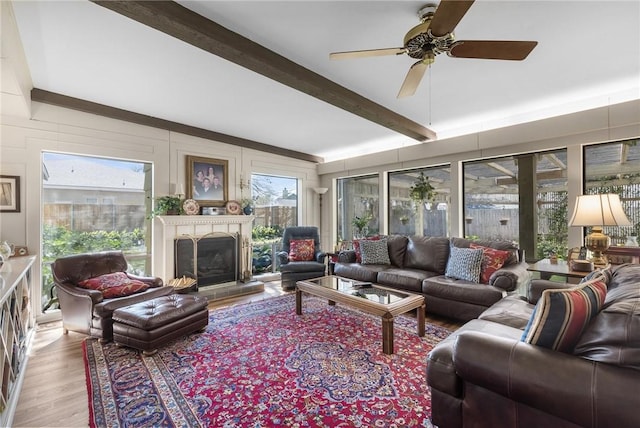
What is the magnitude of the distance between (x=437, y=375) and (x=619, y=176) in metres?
3.64

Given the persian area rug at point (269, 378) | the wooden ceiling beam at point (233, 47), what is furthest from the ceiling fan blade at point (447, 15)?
the persian area rug at point (269, 378)

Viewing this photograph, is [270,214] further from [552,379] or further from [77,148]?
[552,379]

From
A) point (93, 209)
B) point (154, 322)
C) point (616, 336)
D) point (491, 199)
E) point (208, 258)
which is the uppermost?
point (491, 199)

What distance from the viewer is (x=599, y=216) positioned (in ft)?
8.48

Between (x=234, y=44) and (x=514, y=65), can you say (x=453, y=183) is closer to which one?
(x=514, y=65)

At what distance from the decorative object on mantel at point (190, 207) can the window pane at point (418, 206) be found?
3.47 meters

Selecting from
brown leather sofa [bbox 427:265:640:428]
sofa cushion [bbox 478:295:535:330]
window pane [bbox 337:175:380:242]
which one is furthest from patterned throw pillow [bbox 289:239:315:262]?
brown leather sofa [bbox 427:265:640:428]

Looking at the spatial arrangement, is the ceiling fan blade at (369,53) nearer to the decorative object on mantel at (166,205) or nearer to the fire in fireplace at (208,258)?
the decorative object on mantel at (166,205)

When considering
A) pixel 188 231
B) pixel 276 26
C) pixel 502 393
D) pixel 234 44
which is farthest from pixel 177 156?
pixel 502 393

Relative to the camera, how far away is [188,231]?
14.8 feet

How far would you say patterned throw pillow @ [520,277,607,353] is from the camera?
1273mm

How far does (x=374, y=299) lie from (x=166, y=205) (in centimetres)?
323

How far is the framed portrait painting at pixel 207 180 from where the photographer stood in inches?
181

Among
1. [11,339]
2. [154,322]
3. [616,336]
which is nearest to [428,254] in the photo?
[616,336]
